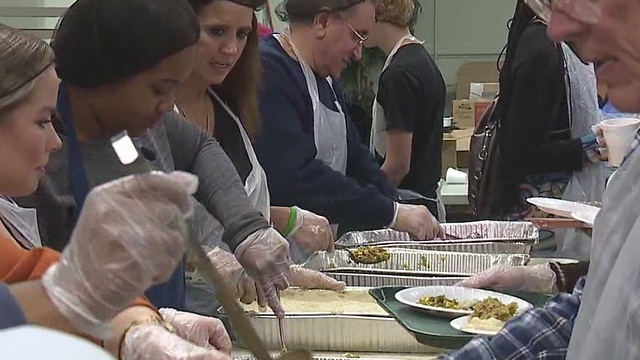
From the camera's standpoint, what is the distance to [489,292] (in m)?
1.63

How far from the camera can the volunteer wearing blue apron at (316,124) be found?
86.4 inches

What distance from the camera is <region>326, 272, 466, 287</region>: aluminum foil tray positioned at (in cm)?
181

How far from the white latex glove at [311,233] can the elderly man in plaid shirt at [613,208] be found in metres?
1.05

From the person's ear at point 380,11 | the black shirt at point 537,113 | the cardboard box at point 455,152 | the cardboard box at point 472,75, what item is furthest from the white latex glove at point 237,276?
the cardboard box at point 472,75

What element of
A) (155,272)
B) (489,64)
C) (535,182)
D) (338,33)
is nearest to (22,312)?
(155,272)

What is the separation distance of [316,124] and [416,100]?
1.91ft

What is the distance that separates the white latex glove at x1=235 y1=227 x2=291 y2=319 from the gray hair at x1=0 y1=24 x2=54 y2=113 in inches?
21.1

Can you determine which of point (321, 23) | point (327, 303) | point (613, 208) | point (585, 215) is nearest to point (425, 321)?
point (327, 303)

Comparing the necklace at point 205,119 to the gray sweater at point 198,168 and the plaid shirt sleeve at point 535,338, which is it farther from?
the plaid shirt sleeve at point 535,338

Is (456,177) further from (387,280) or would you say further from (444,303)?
(444,303)

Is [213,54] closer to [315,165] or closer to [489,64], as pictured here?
[315,165]

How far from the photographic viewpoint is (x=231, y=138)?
75.8 inches

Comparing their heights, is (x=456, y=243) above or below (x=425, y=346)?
below

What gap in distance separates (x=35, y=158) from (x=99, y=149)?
268 millimetres
